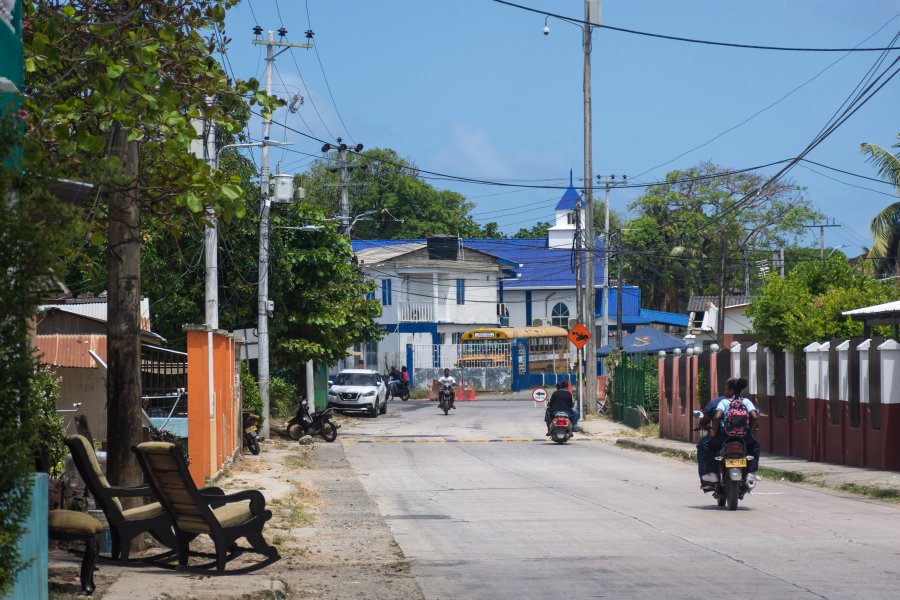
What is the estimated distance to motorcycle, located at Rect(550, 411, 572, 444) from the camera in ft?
106

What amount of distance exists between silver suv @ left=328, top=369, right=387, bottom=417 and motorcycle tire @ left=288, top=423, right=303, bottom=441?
1203 centimetres

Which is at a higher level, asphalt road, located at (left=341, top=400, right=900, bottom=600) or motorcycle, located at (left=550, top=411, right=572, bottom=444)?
asphalt road, located at (left=341, top=400, right=900, bottom=600)

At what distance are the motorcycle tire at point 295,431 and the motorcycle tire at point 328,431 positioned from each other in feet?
2.11

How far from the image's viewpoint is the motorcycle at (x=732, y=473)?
1592 cm

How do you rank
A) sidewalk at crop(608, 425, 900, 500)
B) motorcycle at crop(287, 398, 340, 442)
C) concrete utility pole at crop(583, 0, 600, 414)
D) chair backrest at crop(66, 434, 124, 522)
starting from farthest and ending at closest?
concrete utility pole at crop(583, 0, 600, 414) < motorcycle at crop(287, 398, 340, 442) < sidewalk at crop(608, 425, 900, 500) < chair backrest at crop(66, 434, 124, 522)

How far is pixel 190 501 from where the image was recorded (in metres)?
10.3

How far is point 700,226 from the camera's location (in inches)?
3248

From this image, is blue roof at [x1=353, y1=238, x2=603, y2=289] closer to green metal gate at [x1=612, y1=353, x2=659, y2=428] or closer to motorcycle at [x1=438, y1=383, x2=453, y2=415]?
motorcycle at [x1=438, y1=383, x2=453, y2=415]

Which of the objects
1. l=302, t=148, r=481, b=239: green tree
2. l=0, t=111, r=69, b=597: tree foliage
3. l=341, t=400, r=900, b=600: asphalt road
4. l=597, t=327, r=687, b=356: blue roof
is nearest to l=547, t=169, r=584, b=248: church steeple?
l=302, t=148, r=481, b=239: green tree

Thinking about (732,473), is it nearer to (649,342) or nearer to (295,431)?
(295,431)

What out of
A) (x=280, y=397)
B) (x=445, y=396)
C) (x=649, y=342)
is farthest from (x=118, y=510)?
(x=445, y=396)

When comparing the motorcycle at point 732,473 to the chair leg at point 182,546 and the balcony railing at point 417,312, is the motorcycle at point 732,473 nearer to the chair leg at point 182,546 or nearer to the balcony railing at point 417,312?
the chair leg at point 182,546

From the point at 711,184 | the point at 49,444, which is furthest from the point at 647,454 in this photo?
the point at 711,184

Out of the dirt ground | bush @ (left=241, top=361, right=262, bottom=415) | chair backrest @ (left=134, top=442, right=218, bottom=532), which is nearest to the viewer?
the dirt ground
